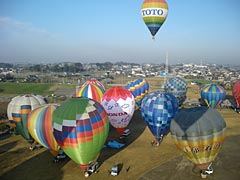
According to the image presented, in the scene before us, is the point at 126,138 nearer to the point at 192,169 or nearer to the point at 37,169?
the point at 192,169

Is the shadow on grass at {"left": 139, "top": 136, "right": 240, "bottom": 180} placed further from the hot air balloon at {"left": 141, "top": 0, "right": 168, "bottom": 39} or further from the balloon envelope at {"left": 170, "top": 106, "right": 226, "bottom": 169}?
the hot air balloon at {"left": 141, "top": 0, "right": 168, "bottom": 39}

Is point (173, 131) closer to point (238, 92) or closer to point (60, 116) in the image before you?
point (60, 116)

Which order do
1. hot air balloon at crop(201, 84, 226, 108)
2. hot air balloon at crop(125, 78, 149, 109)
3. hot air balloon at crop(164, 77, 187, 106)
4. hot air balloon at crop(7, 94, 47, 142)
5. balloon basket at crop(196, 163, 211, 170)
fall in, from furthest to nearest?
hot air balloon at crop(164, 77, 187, 106) < hot air balloon at crop(201, 84, 226, 108) < hot air balloon at crop(125, 78, 149, 109) < hot air balloon at crop(7, 94, 47, 142) < balloon basket at crop(196, 163, 211, 170)

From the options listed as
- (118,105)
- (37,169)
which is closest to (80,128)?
(37,169)

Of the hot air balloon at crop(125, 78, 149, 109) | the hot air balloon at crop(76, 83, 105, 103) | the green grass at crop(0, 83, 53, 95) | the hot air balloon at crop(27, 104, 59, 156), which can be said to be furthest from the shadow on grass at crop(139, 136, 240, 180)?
the green grass at crop(0, 83, 53, 95)

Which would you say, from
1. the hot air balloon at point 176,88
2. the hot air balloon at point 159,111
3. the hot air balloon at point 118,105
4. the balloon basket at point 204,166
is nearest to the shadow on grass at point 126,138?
the hot air balloon at point 118,105

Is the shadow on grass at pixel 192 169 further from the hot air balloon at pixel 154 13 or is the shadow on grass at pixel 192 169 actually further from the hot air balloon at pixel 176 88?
the hot air balloon at pixel 176 88
